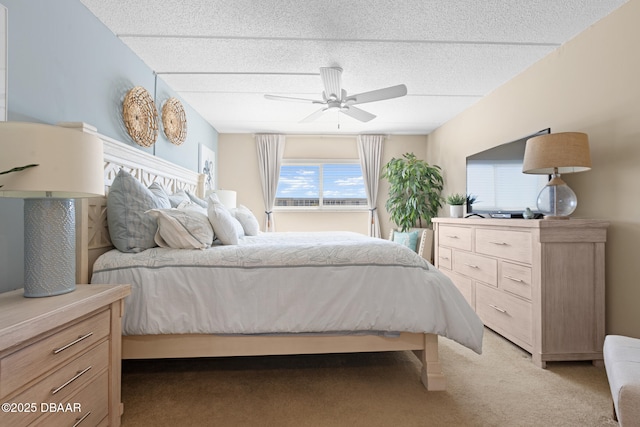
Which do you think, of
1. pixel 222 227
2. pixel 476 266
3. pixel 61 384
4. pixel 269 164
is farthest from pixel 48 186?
pixel 269 164

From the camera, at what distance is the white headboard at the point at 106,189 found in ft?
5.72

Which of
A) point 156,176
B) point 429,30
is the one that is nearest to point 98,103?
point 156,176

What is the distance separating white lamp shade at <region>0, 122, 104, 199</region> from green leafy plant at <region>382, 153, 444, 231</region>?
4144 mm

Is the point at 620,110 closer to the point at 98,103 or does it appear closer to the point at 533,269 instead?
the point at 533,269

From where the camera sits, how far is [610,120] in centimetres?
213

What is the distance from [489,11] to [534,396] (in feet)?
7.78

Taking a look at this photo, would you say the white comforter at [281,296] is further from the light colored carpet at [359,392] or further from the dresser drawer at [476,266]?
the dresser drawer at [476,266]

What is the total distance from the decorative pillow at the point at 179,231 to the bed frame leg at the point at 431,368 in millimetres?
1423

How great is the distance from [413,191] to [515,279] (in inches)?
102

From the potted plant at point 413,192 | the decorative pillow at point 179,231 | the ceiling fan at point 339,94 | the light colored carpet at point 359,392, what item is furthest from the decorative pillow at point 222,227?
the potted plant at point 413,192

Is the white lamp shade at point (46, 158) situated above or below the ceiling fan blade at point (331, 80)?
below

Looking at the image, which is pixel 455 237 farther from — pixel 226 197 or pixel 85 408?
pixel 85 408

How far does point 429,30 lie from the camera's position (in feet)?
7.71

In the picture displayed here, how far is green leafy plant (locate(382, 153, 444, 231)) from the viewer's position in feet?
15.5
